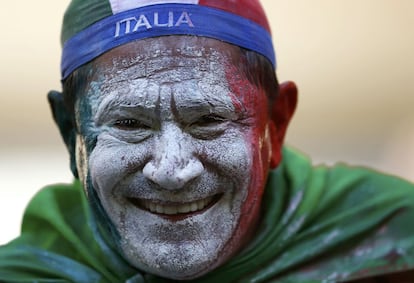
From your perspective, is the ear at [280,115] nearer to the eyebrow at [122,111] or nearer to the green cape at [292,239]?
the green cape at [292,239]

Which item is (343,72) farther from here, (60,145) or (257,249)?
(257,249)

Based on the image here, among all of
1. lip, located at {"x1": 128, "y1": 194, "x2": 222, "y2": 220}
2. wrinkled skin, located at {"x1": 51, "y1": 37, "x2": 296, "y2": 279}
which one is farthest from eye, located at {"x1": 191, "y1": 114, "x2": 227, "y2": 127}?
lip, located at {"x1": 128, "y1": 194, "x2": 222, "y2": 220}

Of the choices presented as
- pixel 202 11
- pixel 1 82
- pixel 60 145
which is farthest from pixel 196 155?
pixel 1 82

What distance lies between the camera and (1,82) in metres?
3.19

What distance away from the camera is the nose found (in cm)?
119

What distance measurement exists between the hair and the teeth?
0.22 metres

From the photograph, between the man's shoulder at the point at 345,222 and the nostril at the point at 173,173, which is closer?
the nostril at the point at 173,173

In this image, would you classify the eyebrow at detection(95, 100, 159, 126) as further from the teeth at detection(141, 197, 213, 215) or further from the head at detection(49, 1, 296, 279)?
the teeth at detection(141, 197, 213, 215)

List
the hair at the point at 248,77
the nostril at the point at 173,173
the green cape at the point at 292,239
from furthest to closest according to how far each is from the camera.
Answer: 1. the green cape at the point at 292,239
2. the hair at the point at 248,77
3. the nostril at the point at 173,173

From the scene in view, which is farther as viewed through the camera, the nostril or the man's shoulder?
the man's shoulder

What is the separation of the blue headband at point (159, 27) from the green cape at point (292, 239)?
0.35m

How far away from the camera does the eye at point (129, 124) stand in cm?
124

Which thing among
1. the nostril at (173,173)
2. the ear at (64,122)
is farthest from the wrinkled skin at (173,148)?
the ear at (64,122)

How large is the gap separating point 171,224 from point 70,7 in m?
0.43
